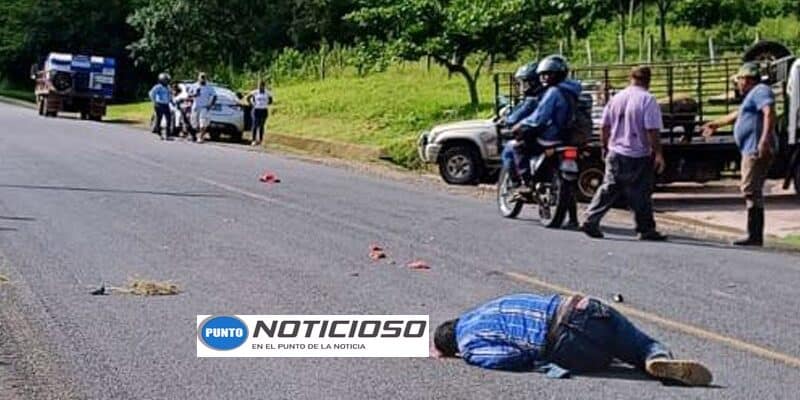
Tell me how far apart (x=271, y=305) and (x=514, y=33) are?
77.6 feet

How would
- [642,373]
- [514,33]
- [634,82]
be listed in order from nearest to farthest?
[642,373] → [634,82] → [514,33]

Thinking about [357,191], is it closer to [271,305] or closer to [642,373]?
[271,305]

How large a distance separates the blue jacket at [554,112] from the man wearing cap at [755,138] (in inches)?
75.8

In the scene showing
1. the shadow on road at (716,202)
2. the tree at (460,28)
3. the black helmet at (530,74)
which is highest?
the tree at (460,28)

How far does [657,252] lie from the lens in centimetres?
1322

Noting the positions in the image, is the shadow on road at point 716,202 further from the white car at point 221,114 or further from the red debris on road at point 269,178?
the white car at point 221,114

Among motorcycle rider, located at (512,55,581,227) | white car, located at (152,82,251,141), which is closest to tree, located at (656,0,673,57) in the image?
white car, located at (152,82,251,141)

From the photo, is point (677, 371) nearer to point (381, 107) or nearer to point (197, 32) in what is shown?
point (381, 107)

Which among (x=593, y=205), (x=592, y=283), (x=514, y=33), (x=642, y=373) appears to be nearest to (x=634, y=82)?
(x=593, y=205)

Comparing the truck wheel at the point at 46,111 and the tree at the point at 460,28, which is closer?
the tree at the point at 460,28

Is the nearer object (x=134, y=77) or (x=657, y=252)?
(x=657, y=252)

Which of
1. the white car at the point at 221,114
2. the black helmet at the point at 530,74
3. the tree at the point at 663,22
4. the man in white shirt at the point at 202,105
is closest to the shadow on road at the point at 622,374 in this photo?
the black helmet at the point at 530,74

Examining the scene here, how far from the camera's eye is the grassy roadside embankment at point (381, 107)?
2936cm

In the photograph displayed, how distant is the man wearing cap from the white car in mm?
20841
